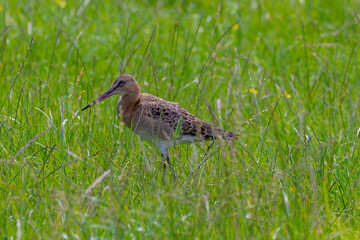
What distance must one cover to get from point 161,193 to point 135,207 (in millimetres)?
283

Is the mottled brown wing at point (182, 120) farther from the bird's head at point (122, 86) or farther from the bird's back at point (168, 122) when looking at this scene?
the bird's head at point (122, 86)

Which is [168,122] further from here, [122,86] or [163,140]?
[122,86]

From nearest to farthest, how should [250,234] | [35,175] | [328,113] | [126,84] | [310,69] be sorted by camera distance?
[250,234]
[35,175]
[126,84]
[328,113]
[310,69]

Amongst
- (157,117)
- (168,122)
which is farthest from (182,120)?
(157,117)

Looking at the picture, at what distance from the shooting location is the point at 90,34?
857 cm

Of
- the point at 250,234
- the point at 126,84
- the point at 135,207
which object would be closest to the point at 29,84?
the point at 126,84

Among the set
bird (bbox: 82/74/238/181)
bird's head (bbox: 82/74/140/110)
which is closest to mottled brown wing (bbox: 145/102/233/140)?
bird (bbox: 82/74/238/181)

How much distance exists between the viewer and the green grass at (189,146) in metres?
3.86

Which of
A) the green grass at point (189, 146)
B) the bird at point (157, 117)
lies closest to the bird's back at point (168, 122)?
the bird at point (157, 117)

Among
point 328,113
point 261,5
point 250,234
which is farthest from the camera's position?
point 261,5

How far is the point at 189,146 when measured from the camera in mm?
5449

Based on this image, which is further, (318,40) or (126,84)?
(318,40)

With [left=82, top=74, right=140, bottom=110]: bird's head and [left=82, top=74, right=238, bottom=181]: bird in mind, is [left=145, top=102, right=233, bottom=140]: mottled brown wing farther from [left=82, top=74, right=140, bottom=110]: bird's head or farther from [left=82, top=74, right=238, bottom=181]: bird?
[left=82, top=74, right=140, bottom=110]: bird's head

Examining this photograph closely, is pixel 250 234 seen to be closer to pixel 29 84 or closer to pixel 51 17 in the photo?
pixel 29 84
